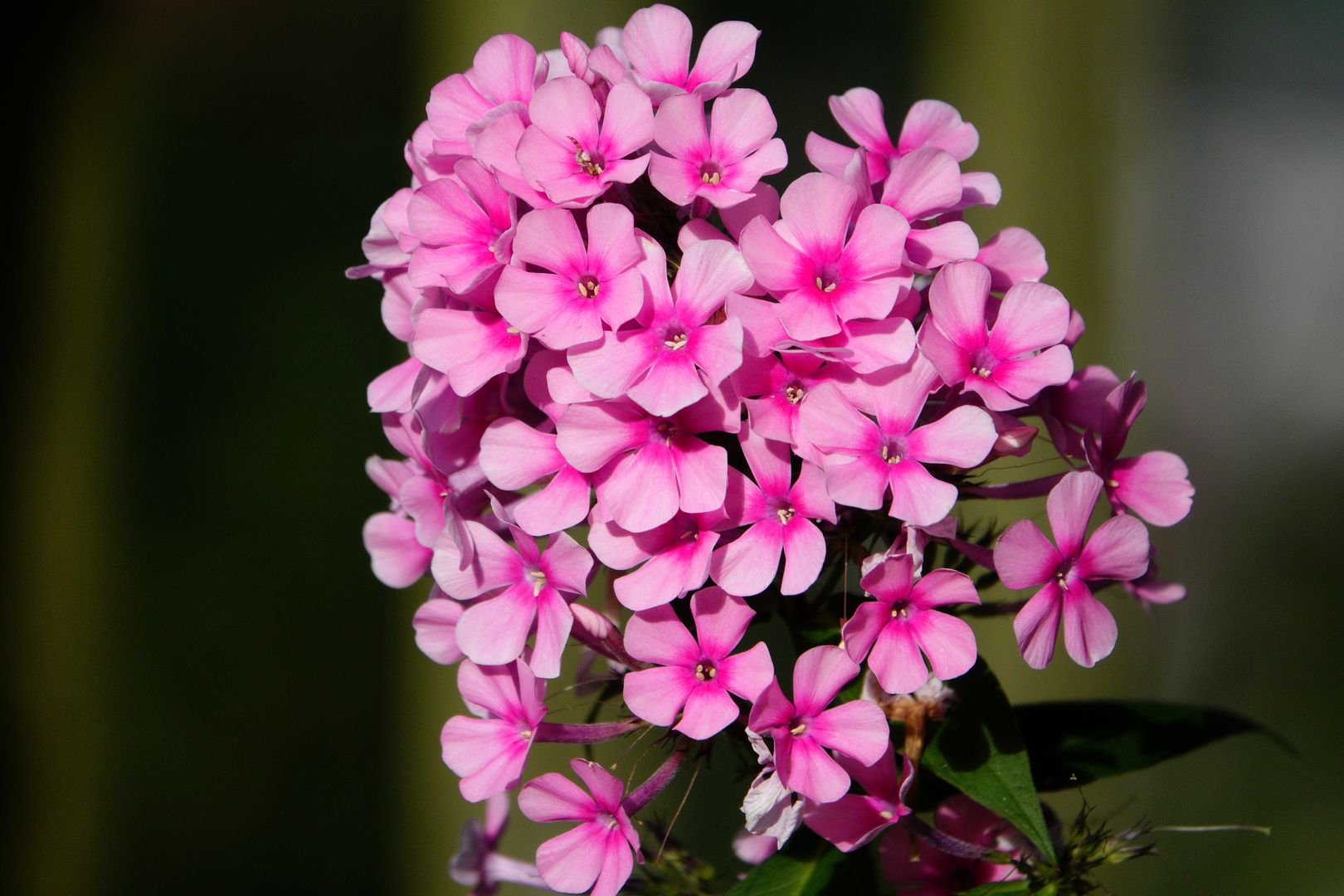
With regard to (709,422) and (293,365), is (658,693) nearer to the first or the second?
(709,422)

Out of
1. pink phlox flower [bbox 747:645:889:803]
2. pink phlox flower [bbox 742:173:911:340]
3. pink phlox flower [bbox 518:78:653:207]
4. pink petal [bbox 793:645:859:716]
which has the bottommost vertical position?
pink phlox flower [bbox 747:645:889:803]

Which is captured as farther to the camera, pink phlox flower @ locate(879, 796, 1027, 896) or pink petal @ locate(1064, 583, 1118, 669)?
pink phlox flower @ locate(879, 796, 1027, 896)

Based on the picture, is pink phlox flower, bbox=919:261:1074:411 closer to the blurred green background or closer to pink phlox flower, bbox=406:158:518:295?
pink phlox flower, bbox=406:158:518:295

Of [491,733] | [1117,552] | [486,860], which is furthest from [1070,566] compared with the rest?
[486,860]

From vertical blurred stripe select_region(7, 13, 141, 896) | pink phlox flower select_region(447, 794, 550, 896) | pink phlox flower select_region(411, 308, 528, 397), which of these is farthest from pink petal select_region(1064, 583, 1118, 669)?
vertical blurred stripe select_region(7, 13, 141, 896)

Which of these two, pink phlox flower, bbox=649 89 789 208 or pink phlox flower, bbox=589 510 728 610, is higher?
pink phlox flower, bbox=649 89 789 208

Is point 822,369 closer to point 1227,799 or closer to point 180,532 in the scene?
point 1227,799
